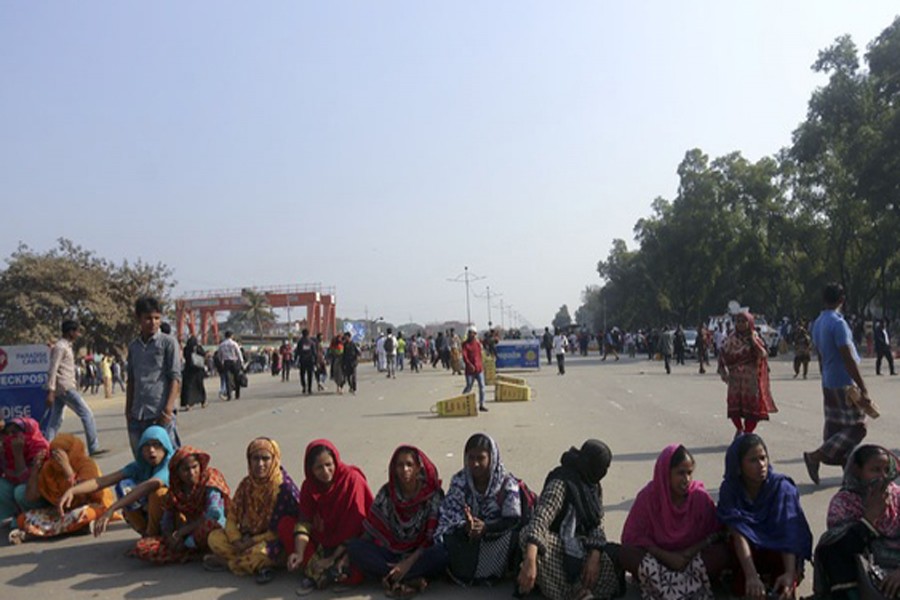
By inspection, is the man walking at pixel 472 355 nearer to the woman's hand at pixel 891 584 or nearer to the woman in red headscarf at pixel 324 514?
the woman in red headscarf at pixel 324 514

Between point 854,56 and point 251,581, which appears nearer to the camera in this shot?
point 251,581

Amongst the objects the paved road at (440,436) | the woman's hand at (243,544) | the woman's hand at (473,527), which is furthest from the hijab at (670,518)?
the woman's hand at (243,544)

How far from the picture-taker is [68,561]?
6.14 meters

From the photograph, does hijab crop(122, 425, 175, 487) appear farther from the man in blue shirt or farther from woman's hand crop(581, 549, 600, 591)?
the man in blue shirt

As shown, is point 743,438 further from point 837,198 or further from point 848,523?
point 837,198

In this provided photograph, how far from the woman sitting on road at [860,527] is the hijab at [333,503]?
2.80m

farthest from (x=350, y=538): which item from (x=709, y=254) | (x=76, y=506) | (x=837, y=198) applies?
(x=709, y=254)

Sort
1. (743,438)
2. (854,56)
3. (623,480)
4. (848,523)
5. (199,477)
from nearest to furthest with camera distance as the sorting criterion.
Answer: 1. (848,523)
2. (743,438)
3. (199,477)
4. (623,480)
5. (854,56)

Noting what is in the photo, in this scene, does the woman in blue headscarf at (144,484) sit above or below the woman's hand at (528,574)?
above

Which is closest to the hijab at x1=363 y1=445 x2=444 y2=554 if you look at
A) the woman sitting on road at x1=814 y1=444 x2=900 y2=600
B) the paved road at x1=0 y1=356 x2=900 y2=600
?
the paved road at x1=0 y1=356 x2=900 y2=600

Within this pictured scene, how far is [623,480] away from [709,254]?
50.4m

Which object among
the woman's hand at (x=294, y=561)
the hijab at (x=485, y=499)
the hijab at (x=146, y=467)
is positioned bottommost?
the woman's hand at (x=294, y=561)

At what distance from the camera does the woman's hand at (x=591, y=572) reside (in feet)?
15.7

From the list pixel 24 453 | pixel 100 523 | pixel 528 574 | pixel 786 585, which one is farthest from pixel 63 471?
pixel 786 585
